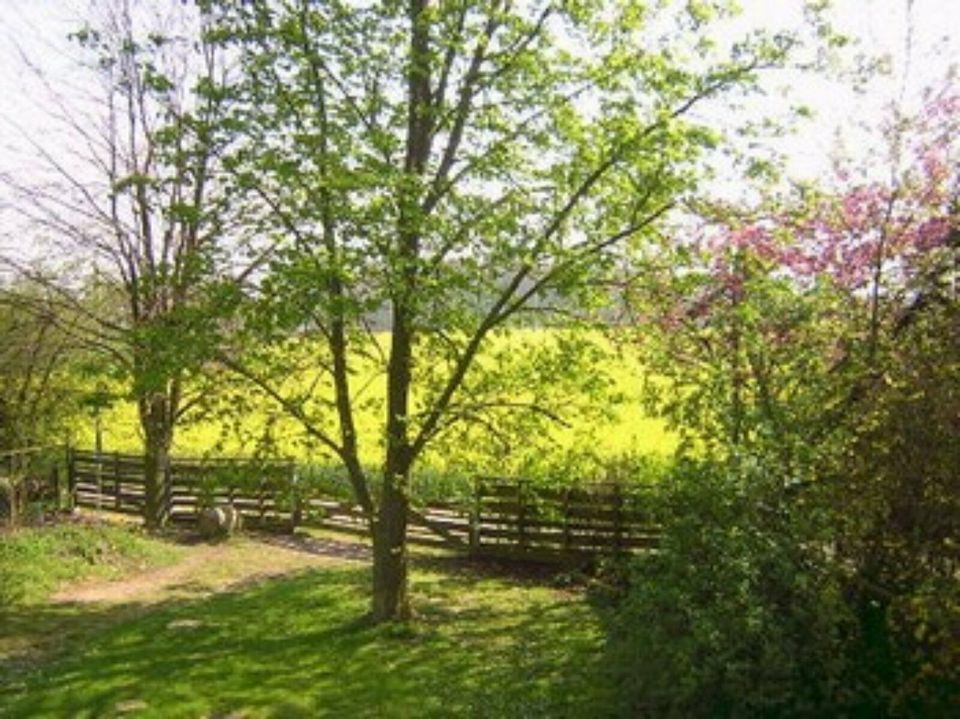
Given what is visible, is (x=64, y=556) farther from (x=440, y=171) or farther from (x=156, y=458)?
(x=440, y=171)

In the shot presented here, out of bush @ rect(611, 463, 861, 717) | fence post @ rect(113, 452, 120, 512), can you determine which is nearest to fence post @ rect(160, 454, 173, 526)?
fence post @ rect(113, 452, 120, 512)

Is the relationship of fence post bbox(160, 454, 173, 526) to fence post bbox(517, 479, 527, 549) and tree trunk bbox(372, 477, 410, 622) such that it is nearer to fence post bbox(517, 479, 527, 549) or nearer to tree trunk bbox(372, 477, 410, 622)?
fence post bbox(517, 479, 527, 549)

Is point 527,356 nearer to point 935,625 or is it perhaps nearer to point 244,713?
point 244,713

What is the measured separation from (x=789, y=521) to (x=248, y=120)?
7.58 m

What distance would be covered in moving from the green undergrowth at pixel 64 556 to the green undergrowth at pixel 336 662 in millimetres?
2498

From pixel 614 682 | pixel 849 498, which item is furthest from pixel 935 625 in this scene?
pixel 614 682

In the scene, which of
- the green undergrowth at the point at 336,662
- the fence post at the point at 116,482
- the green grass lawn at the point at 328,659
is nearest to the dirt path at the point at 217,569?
the green grass lawn at the point at 328,659

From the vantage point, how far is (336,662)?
437 inches

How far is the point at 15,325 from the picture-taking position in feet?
65.8

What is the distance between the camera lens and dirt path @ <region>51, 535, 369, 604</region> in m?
15.6

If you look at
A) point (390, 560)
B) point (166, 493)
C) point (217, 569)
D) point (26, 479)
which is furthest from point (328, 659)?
point (26, 479)

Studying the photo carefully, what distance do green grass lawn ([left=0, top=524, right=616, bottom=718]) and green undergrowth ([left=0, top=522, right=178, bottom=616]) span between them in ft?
2.93

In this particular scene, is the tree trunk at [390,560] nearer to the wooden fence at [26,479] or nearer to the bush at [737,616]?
the bush at [737,616]

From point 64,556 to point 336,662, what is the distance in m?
8.31
